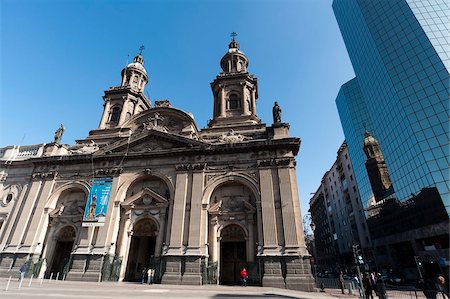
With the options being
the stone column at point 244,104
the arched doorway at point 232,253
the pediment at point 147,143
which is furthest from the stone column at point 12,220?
the stone column at point 244,104

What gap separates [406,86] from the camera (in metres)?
39.8

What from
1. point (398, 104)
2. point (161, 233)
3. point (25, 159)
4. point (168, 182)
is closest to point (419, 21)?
point (398, 104)

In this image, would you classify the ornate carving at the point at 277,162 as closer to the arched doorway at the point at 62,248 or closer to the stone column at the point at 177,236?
the stone column at the point at 177,236

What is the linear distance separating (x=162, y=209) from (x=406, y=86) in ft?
145

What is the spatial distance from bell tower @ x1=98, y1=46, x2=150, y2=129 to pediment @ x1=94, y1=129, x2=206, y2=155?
27.6 ft

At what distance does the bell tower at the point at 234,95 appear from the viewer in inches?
1226

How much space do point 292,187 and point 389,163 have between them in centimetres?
3408

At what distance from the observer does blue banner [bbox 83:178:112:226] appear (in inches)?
867

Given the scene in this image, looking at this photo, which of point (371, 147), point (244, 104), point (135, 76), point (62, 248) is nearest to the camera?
point (62, 248)

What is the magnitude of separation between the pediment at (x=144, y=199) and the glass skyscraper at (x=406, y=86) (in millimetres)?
36176

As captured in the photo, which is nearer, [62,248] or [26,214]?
[26,214]

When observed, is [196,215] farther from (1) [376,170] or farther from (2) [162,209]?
(1) [376,170]

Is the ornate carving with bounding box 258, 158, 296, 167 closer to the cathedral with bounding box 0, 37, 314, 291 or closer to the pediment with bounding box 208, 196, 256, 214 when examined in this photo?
the cathedral with bounding box 0, 37, 314, 291

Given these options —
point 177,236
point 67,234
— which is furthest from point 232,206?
point 67,234
